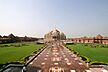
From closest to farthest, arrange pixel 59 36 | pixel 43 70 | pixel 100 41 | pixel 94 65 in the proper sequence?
pixel 43 70 → pixel 94 65 → pixel 100 41 → pixel 59 36

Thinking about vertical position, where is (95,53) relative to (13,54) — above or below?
below

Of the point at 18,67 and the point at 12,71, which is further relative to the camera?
the point at 18,67

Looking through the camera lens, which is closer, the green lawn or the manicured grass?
the green lawn

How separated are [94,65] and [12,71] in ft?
29.4

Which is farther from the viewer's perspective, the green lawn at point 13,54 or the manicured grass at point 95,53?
the manicured grass at point 95,53

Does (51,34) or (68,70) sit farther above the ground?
(51,34)

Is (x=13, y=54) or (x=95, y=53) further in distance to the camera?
(x=95, y=53)

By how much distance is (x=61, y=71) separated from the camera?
17672mm

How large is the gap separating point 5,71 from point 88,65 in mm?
9090

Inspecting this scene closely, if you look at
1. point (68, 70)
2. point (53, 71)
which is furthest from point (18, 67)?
point (68, 70)

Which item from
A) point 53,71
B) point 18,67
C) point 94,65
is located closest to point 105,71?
point 94,65

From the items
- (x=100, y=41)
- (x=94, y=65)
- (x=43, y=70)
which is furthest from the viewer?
(x=100, y=41)

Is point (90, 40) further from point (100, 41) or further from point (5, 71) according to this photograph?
point (5, 71)

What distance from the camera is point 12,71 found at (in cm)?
1695
